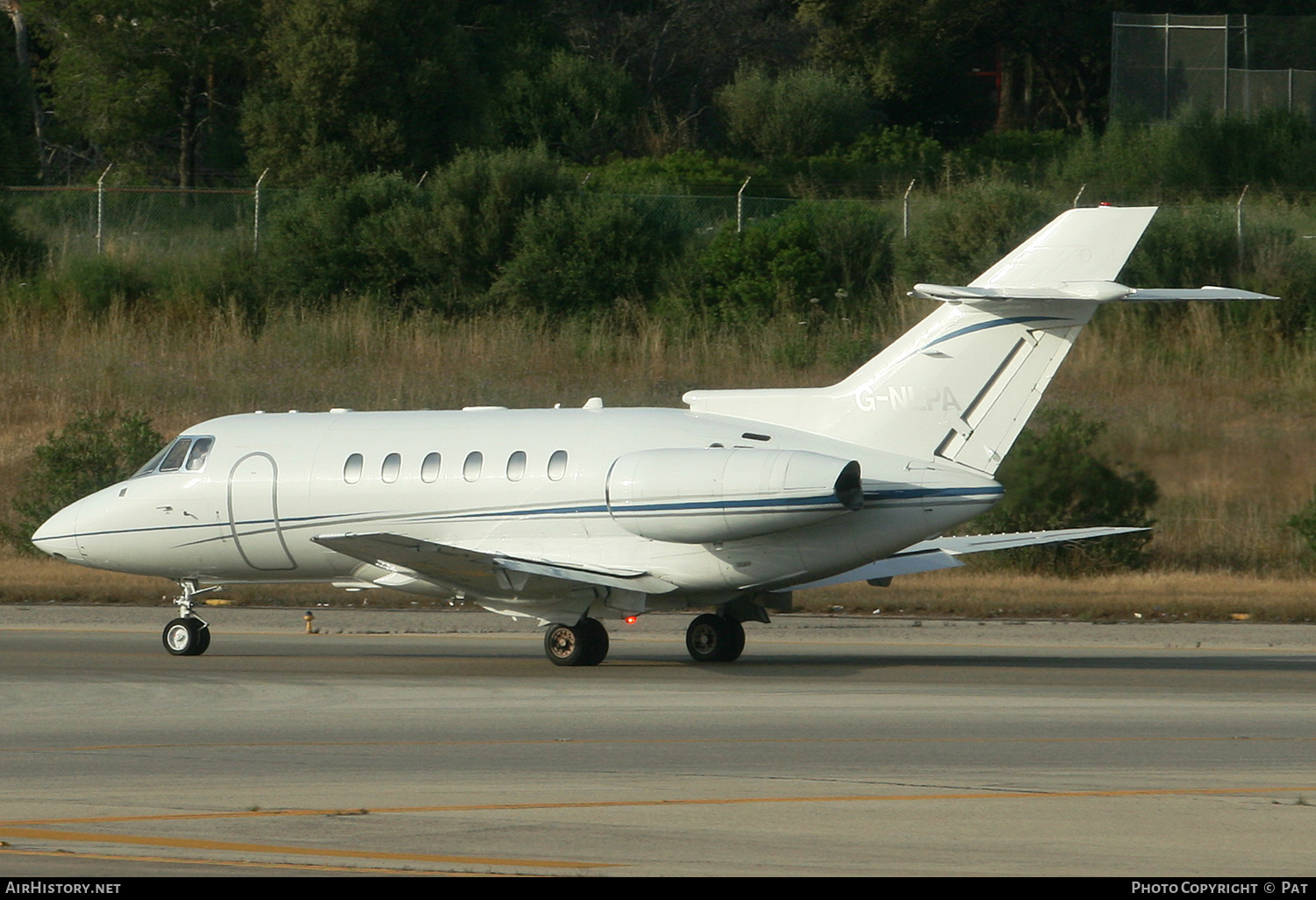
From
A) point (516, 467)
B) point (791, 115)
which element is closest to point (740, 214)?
point (791, 115)

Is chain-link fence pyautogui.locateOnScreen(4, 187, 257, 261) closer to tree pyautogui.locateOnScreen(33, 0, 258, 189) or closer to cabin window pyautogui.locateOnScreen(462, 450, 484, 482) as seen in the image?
tree pyautogui.locateOnScreen(33, 0, 258, 189)

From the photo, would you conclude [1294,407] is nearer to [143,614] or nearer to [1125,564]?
[1125,564]

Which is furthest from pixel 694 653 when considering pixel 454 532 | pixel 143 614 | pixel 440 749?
pixel 143 614

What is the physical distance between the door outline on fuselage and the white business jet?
0.9 inches

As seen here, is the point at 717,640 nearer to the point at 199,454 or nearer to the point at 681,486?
the point at 681,486

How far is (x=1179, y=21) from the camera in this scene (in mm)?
53188

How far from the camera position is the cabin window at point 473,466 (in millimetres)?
18891

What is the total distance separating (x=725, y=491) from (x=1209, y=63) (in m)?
40.5

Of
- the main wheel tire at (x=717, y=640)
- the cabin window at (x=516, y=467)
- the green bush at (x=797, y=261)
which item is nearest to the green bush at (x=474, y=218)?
the green bush at (x=797, y=261)

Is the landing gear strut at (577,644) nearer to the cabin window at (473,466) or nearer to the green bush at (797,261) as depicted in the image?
the cabin window at (473,466)

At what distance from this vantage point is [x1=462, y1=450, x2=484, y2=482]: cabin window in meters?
18.9

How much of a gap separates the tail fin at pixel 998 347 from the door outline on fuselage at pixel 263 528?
22.1ft

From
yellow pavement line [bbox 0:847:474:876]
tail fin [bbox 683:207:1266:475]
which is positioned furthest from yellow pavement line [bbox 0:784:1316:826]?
tail fin [bbox 683:207:1266:475]

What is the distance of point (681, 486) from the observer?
17.5 metres
